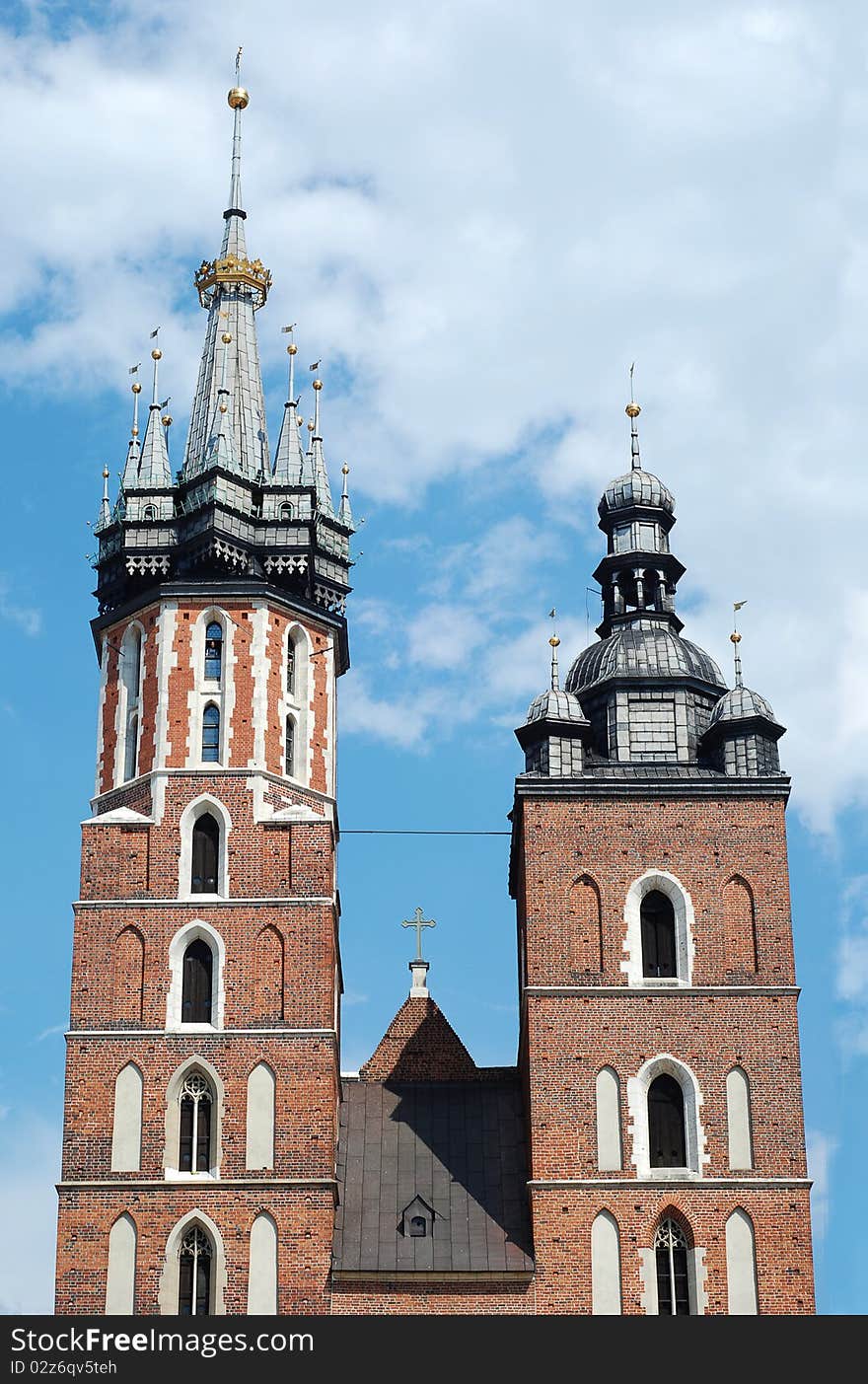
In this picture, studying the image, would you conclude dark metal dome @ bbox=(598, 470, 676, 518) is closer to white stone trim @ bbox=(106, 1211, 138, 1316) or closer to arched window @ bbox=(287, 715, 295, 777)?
arched window @ bbox=(287, 715, 295, 777)

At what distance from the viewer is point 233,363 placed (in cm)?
5738

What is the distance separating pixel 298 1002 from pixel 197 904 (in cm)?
292

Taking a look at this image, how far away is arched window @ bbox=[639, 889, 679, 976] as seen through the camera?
50.5 metres

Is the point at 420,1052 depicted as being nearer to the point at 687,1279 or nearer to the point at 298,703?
the point at 298,703

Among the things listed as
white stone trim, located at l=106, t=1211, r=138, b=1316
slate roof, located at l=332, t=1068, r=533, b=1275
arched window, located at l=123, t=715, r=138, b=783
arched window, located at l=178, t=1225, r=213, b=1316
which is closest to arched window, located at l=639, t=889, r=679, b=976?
slate roof, located at l=332, t=1068, r=533, b=1275

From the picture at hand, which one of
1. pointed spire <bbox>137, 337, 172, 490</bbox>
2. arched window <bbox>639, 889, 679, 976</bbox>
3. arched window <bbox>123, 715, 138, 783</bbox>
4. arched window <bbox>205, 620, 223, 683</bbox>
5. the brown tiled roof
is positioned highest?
pointed spire <bbox>137, 337, 172, 490</bbox>

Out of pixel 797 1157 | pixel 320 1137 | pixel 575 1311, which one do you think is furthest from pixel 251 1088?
pixel 797 1157

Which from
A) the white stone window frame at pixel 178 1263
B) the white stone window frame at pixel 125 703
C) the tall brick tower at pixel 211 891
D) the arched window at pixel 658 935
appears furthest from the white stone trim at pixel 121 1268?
the arched window at pixel 658 935

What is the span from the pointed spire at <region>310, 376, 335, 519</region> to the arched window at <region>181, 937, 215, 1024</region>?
10930mm

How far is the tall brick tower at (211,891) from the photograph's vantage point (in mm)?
47125

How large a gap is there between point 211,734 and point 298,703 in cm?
230

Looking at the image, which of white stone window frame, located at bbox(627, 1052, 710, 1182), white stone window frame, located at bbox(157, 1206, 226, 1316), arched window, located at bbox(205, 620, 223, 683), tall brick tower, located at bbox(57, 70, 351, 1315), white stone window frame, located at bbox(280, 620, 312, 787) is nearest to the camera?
white stone window frame, located at bbox(157, 1206, 226, 1316)

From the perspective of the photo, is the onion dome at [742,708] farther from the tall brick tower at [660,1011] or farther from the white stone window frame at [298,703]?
the white stone window frame at [298,703]

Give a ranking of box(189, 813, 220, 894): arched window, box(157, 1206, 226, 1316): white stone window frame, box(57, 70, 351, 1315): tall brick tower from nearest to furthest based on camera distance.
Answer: box(157, 1206, 226, 1316): white stone window frame → box(57, 70, 351, 1315): tall brick tower → box(189, 813, 220, 894): arched window
